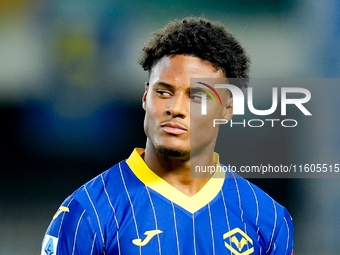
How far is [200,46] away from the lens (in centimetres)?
172

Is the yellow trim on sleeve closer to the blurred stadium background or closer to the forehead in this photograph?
the forehead

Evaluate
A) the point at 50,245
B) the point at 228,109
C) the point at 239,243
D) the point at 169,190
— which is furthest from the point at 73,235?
the point at 228,109

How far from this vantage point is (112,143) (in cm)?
383

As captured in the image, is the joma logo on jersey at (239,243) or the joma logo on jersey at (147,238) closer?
the joma logo on jersey at (147,238)

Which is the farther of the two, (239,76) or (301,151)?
(301,151)

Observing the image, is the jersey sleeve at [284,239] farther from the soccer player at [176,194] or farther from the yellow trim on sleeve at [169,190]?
the yellow trim on sleeve at [169,190]

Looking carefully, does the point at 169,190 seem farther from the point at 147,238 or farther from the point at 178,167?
the point at 147,238

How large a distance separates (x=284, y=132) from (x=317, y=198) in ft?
2.39

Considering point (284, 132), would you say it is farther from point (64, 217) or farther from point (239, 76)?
point (64, 217)

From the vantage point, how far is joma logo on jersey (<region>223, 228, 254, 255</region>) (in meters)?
1.70

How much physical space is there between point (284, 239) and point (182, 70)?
898 mm

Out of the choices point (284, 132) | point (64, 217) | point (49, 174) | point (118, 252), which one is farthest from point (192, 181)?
point (49, 174)

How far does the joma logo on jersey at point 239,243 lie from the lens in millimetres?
1701

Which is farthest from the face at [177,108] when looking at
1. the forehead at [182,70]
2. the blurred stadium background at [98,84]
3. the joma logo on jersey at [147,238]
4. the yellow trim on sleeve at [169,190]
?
the blurred stadium background at [98,84]
